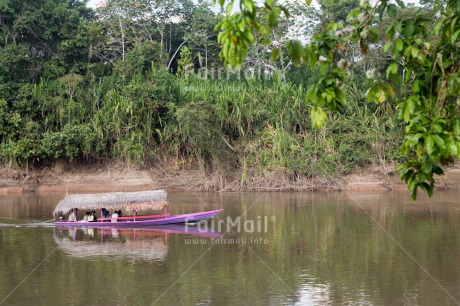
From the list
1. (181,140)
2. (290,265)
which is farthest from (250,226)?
(181,140)

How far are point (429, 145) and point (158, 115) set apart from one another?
20.6 metres

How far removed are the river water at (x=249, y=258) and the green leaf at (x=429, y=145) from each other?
213 inches

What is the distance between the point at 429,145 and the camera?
3.76 meters

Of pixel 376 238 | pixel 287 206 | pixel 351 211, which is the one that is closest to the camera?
pixel 376 238

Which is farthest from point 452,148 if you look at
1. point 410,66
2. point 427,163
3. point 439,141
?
point 410,66

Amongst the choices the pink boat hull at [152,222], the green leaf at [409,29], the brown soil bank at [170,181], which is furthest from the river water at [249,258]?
the green leaf at [409,29]

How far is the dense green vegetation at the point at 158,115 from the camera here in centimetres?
2288

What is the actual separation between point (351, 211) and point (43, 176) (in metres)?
12.0

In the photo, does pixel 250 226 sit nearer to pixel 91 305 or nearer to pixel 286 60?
pixel 91 305

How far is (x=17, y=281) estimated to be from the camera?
33.4 feet

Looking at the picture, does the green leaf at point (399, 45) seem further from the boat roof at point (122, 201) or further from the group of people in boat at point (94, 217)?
the group of people in boat at point (94, 217)

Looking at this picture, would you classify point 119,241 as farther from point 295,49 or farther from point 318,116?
point 295,49

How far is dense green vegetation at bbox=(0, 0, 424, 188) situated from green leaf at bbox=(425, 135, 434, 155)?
18.7 m

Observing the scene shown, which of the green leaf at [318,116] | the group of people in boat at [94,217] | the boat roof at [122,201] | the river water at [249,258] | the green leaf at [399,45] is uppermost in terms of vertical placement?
the green leaf at [399,45]
